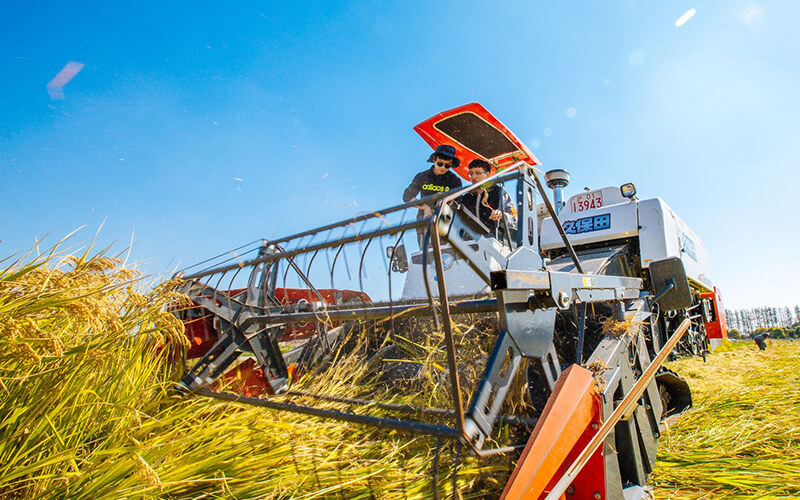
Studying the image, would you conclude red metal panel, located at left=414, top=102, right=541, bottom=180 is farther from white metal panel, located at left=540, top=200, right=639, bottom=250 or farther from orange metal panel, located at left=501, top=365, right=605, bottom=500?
orange metal panel, located at left=501, top=365, right=605, bottom=500

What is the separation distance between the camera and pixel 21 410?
1556mm

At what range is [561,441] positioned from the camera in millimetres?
1620

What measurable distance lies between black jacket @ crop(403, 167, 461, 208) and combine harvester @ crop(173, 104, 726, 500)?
69 centimetres

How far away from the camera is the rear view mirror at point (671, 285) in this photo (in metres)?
3.03

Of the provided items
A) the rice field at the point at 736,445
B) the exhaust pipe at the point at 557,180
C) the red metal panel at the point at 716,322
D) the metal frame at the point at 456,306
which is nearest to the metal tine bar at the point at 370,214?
the metal frame at the point at 456,306

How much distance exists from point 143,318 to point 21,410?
0.68m

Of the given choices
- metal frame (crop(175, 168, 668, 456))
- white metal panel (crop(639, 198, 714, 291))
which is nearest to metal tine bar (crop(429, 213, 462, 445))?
metal frame (crop(175, 168, 668, 456))

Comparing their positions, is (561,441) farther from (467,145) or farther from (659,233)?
(467,145)

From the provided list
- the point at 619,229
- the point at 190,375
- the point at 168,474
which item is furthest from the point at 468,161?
the point at 168,474

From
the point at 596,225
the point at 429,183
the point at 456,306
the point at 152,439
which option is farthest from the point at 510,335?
the point at 596,225

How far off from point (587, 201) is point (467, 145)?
1.64m

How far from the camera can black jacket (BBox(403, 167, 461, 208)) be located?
14.3 feet

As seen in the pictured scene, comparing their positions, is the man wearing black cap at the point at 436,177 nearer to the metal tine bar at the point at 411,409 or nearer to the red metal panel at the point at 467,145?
the red metal panel at the point at 467,145

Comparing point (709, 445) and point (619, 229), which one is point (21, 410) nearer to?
point (709, 445)
